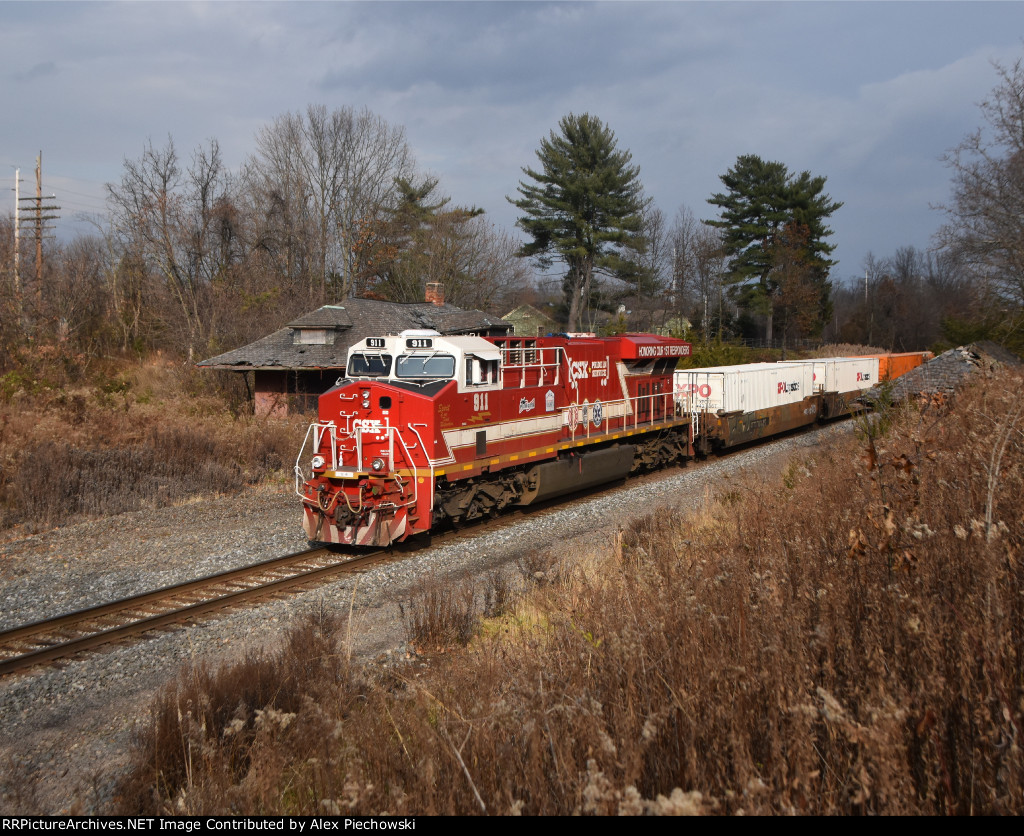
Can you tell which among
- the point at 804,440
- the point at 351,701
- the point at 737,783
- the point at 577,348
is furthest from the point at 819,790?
the point at 804,440

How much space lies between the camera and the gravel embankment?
18.1 ft

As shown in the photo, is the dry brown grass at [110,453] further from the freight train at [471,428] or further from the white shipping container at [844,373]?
the white shipping container at [844,373]

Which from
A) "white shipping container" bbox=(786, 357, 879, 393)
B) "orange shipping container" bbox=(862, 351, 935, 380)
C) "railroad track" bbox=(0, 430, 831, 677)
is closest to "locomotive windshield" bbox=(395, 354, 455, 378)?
"railroad track" bbox=(0, 430, 831, 677)

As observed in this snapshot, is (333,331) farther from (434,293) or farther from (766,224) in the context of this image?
(766,224)

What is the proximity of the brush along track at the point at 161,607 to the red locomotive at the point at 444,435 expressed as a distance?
2.01ft

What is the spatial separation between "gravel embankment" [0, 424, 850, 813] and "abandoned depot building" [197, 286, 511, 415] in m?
9.77

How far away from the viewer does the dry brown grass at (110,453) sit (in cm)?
1366

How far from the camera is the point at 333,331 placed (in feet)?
85.6

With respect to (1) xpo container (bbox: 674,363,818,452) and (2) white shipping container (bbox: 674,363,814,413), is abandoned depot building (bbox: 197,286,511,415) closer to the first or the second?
(2) white shipping container (bbox: 674,363,814,413)

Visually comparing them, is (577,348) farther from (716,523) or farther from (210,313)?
(210,313)

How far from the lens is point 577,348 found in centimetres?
1442

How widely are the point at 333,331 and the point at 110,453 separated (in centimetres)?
1153

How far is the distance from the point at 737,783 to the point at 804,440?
20.7 m

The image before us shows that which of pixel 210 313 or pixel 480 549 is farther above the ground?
pixel 210 313
